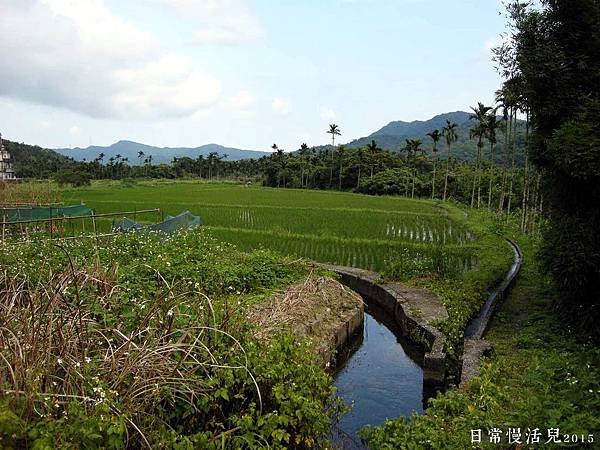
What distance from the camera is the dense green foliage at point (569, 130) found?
7.06 m

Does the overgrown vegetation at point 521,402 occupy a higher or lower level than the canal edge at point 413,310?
higher

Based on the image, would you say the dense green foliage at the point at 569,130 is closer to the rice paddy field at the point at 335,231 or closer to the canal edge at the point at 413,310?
the canal edge at the point at 413,310

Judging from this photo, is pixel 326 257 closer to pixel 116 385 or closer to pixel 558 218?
pixel 558 218

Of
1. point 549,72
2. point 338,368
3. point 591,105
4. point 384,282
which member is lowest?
point 338,368

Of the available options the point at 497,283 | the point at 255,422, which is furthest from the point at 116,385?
the point at 497,283

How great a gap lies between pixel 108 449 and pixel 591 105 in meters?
7.63

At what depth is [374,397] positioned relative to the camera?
23.4 ft

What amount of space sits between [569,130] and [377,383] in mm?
4796

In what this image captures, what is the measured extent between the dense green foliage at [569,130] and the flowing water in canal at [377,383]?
2.87 meters

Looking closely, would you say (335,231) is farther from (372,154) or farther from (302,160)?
(302,160)

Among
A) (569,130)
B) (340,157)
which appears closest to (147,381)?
(569,130)

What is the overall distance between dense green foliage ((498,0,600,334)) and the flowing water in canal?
9.41ft

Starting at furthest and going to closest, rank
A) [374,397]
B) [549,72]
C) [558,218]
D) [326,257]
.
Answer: [326,257]
[558,218]
[549,72]
[374,397]

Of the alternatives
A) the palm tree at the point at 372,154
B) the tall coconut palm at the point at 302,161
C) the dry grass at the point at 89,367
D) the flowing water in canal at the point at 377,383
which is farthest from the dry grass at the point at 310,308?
the tall coconut palm at the point at 302,161
